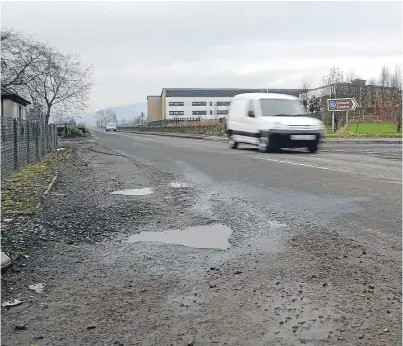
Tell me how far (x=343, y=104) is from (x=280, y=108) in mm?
18692

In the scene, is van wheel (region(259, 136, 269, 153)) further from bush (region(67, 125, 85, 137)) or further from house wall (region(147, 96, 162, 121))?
house wall (region(147, 96, 162, 121))

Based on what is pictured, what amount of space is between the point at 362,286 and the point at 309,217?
2266 millimetres

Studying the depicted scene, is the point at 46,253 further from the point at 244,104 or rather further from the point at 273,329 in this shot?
the point at 244,104

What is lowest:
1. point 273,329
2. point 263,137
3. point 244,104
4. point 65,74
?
point 273,329

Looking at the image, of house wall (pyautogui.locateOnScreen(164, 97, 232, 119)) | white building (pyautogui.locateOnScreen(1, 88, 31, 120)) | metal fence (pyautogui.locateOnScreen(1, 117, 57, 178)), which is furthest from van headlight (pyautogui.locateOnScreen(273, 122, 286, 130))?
house wall (pyautogui.locateOnScreen(164, 97, 232, 119))

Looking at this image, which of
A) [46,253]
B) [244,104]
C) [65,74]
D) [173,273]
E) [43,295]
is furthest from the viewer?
[65,74]

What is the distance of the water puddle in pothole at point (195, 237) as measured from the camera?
14.7ft

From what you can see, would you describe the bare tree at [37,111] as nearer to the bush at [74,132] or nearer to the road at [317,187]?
the bush at [74,132]

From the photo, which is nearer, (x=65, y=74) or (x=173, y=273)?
(x=173, y=273)

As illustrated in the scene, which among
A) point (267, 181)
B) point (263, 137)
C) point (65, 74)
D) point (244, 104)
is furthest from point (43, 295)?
point (65, 74)

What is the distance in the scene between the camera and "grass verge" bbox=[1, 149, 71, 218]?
20.0 feet

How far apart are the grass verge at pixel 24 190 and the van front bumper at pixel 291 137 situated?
7.73 m

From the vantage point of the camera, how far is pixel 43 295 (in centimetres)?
318

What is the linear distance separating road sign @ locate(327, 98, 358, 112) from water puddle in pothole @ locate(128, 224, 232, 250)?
99.7 feet
